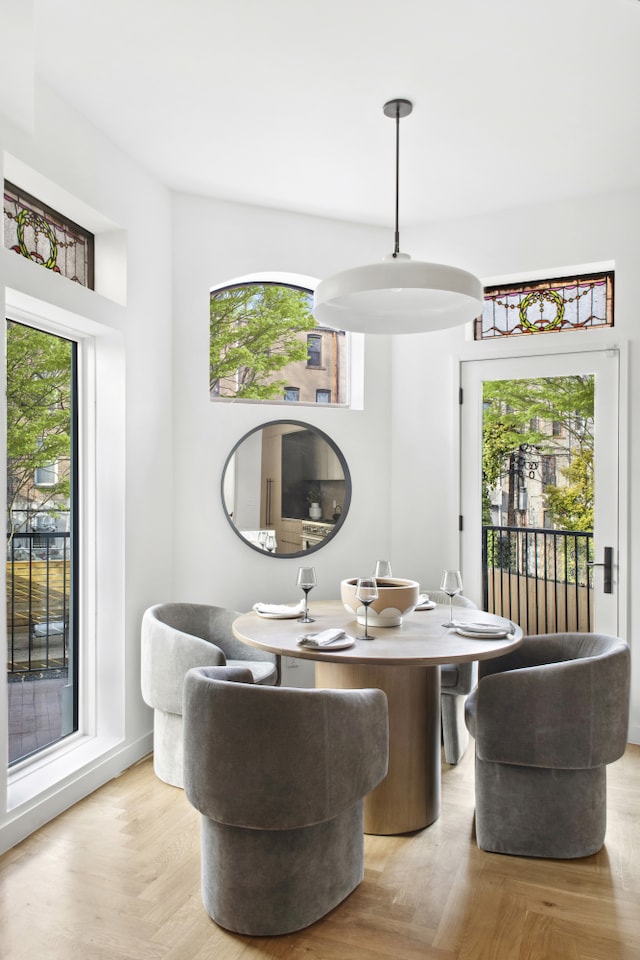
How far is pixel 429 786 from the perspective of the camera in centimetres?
273

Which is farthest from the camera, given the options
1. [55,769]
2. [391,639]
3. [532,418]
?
[532,418]

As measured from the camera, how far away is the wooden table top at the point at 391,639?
94.2 inches

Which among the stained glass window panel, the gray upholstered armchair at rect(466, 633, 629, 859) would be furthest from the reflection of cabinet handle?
the gray upholstered armchair at rect(466, 633, 629, 859)

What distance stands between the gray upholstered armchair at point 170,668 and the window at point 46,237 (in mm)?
1692

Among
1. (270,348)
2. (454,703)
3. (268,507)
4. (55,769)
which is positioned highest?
(270,348)

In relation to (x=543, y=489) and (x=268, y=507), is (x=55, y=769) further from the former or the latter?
(x=543, y=489)

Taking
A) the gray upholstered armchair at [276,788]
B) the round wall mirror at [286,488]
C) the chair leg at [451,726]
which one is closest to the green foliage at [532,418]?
the round wall mirror at [286,488]

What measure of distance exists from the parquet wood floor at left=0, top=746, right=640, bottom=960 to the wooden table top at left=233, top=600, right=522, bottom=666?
2.45 ft

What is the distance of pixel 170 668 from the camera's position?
3.00m

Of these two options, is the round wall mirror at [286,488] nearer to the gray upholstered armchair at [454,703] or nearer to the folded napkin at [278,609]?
the folded napkin at [278,609]

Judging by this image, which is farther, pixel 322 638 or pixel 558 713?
pixel 322 638

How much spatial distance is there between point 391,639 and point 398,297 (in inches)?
52.9

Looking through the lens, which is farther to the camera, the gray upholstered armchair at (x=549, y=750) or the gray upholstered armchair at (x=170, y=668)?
the gray upholstered armchair at (x=170, y=668)

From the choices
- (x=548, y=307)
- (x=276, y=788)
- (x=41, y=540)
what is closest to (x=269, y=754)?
(x=276, y=788)
